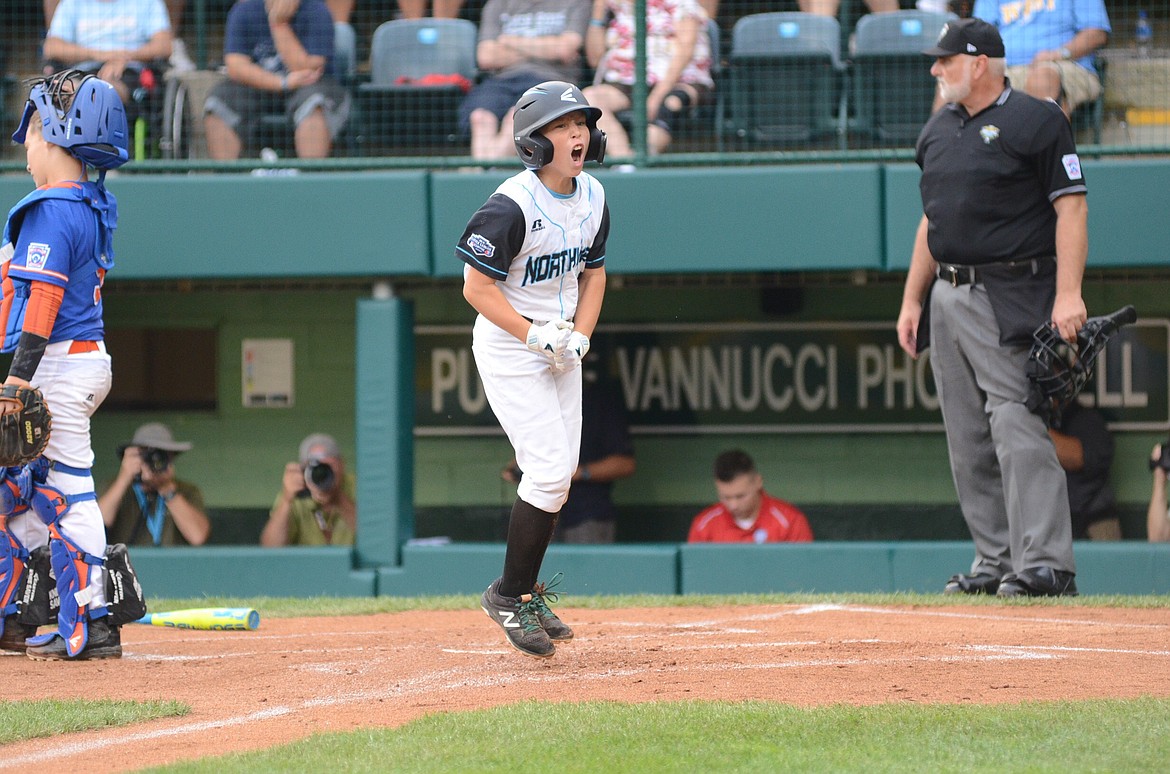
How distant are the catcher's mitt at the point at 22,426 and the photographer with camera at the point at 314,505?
12.3 ft

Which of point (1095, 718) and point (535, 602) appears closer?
point (1095, 718)

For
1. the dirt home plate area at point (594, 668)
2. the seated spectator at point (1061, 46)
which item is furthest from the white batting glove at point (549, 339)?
the seated spectator at point (1061, 46)

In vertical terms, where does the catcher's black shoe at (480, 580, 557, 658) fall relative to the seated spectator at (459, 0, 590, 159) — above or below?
below

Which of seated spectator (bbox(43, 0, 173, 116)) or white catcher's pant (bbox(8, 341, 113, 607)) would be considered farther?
seated spectator (bbox(43, 0, 173, 116))

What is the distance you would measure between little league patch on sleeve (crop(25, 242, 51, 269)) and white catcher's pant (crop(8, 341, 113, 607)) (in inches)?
12.0

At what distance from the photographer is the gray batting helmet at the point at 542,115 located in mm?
4404

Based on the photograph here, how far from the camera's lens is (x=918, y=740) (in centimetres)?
342

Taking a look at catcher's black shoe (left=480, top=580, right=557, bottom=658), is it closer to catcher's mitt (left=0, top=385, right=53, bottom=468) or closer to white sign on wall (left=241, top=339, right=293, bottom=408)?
catcher's mitt (left=0, top=385, right=53, bottom=468)

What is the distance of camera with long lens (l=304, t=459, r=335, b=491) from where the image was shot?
8578 millimetres

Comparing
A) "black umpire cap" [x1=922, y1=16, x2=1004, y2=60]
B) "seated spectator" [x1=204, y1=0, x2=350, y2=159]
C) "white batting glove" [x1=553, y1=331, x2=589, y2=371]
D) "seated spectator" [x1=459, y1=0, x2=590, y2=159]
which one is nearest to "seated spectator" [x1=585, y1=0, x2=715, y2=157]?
"seated spectator" [x1=459, y1=0, x2=590, y2=159]

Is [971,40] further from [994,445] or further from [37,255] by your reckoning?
[37,255]

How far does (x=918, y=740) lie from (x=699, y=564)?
4.57 meters

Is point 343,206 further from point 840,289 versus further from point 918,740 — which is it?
point 918,740

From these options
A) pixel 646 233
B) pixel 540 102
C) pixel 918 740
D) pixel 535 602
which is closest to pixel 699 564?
pixel 646 233
